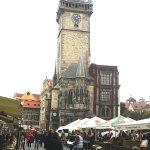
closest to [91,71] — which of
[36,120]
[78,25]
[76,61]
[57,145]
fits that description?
[76,61]

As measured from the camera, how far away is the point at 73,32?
255ft

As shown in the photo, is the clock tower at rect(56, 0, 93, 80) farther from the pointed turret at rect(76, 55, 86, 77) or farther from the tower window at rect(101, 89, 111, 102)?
the tower window at rect(101, 89, 111, 102)

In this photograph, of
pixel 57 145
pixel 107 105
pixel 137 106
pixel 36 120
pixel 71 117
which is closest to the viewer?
pixel 57 145

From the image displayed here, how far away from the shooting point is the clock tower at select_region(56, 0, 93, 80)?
3022 inches

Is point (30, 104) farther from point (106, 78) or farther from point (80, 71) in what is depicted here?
point (80, 71)

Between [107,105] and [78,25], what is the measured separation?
17051 mm

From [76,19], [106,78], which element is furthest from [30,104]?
[76,19]

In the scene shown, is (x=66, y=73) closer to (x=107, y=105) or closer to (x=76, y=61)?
(x=76, y=61)

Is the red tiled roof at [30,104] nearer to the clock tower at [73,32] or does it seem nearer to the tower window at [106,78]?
the clock tower at [73,32]

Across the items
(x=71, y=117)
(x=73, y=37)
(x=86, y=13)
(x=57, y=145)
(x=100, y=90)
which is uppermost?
(x=86, y=13)

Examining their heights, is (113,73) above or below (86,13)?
below

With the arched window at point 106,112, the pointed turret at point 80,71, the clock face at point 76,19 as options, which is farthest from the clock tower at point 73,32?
the arched window at point 106,112

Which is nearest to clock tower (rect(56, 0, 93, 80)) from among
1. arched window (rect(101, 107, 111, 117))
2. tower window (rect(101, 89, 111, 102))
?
tower window (rect(101, 89, 111, 102))

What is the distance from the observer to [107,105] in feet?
250
